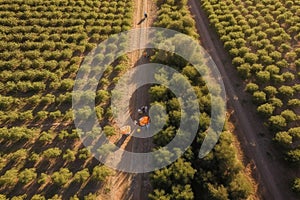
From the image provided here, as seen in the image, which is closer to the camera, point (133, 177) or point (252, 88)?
point (133, 177)

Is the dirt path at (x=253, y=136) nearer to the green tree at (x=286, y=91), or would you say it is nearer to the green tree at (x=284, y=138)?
the green tree at (x=284, y=138)

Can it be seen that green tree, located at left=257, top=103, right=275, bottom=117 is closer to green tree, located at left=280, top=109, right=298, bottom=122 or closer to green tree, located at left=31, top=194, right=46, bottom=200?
green tree, located at left=280, top=109, right=298, bottom=122

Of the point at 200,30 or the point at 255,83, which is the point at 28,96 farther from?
the point at 255,83

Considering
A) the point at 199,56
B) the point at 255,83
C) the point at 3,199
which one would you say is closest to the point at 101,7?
the point at 199,56

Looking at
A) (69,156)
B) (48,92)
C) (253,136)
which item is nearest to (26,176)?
(69,156)

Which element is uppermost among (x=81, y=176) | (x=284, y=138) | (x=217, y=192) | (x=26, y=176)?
(x=284, y=138)

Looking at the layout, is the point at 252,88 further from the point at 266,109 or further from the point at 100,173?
the point at 100,173

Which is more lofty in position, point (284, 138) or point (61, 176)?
point (284, 138)
